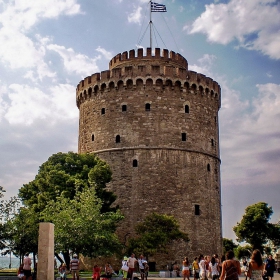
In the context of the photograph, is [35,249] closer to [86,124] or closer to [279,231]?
[86,124]

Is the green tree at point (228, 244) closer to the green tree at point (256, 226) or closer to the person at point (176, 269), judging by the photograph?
the green tree at point (256, 226)

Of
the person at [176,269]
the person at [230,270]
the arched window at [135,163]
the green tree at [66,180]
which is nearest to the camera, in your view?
the person at [230,270]

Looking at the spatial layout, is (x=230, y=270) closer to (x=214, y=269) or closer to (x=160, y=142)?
(x=214, y=269)

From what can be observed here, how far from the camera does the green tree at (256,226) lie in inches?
1688

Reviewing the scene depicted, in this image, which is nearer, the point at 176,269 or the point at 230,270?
the point at 230,270

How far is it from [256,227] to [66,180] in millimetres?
22768

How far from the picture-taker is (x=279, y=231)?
43.5 m

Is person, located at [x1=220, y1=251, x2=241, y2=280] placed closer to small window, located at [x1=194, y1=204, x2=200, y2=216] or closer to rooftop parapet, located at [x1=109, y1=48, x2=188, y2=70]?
small window, located at [x1=194, y1=204, x2=200, y2=216]

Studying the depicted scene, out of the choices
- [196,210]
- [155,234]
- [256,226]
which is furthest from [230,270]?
[256,226]

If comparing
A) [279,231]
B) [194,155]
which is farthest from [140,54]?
[279,231]

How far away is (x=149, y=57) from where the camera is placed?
33219 millimetres

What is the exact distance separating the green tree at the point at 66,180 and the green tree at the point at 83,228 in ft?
4.93

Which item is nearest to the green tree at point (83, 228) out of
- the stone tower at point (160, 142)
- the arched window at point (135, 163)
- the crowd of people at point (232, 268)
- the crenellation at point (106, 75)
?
the crowd of people at point (232, 268)

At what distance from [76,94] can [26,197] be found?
9.41 m
